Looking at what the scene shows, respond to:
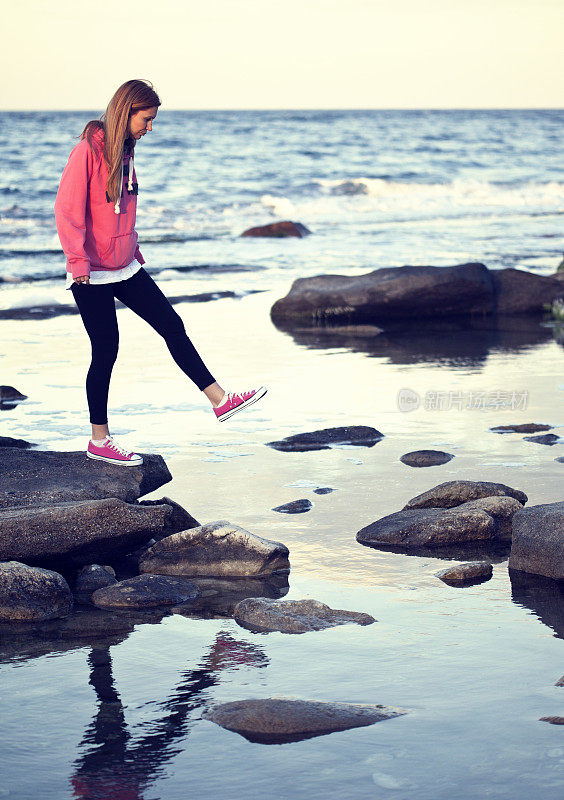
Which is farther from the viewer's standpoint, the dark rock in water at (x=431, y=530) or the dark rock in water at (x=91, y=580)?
the dark rock in water at (x=431, y=530)

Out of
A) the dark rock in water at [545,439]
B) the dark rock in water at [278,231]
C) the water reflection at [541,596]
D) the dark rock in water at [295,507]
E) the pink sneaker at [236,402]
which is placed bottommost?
the water reflection at [541,596]

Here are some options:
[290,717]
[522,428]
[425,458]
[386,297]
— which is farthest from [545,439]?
[386,297]

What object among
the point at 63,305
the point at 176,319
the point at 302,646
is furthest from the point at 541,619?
the point at 63,305

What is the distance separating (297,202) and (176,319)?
30.0 metres

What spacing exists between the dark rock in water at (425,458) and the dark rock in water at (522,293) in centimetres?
682

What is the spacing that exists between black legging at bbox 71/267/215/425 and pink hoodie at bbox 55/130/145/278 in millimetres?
143

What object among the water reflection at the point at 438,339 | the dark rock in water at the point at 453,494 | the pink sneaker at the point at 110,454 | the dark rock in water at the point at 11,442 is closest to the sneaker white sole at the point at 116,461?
the pink sneaker at the point at 110,454

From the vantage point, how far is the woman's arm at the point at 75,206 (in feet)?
19.1

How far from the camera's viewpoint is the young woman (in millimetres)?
5828

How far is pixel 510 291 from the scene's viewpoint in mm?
13508

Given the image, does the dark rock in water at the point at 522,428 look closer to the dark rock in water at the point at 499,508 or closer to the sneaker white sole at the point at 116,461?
the dark rock in water at the point at 499,508

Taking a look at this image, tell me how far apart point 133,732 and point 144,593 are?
50.4 inches

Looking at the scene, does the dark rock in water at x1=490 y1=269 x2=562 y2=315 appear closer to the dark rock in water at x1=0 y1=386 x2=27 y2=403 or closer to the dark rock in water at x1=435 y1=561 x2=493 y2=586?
the dark rock in water at x1=0 y1=386 x2=27 y2=403

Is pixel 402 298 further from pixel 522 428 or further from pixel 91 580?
pixel 91 580
